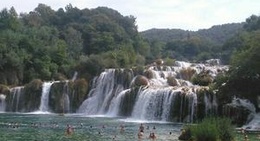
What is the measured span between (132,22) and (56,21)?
18.8 meters

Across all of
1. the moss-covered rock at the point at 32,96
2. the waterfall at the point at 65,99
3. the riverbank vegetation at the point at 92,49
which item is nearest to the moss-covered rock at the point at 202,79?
the riverbank vegetation at the point at 92,49

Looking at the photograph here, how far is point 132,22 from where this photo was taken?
140000 millimetres

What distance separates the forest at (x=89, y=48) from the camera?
5562 cm

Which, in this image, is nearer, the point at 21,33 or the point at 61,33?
the point at 21,33

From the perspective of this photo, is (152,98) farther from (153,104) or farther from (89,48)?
(89,48)

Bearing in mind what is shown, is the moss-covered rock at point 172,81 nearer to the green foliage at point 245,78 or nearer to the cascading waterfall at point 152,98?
the cascading waterfall at point 152,98

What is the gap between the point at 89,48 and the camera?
118 meters

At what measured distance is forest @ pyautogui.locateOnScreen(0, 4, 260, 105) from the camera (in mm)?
55625

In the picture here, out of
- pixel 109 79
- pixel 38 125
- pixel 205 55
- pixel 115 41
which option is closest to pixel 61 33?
pixel 115 41

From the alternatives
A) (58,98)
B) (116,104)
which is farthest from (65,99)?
(116,104)

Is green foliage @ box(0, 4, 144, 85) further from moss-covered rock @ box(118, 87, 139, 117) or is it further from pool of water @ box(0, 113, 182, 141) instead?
pool of water @ box(0, 113, 182, 141)

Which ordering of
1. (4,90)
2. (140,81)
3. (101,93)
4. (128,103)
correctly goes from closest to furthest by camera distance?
(128,103) < (140,81) < (101,93) < (4,90)

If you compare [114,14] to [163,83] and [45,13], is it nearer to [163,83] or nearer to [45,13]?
[45,13]

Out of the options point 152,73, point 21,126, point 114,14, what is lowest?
point 21,126
